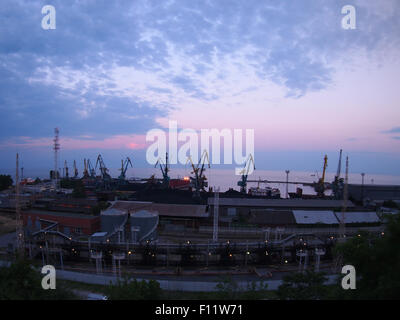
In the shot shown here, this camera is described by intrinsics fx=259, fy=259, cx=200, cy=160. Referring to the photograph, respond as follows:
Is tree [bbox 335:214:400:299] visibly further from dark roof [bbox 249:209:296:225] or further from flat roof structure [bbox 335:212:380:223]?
flat roof structure [bbox 335:212:380:223]

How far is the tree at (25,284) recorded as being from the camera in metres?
5.97

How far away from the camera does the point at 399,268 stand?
4.91m

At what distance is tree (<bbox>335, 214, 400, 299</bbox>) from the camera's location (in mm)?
5039

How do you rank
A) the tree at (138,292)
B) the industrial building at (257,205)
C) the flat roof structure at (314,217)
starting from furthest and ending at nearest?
the industrial building at (257,205), the flat roof structure at (314,217), the tree at (138,292)

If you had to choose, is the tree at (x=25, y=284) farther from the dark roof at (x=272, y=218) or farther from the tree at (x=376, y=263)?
the dark roof at (x=272, y=218)

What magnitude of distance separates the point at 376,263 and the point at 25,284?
7.95 metres

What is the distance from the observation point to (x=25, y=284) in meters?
6.13

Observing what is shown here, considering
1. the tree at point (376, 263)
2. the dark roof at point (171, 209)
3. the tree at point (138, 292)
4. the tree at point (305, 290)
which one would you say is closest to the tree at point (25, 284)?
the tree at point (138, 292)

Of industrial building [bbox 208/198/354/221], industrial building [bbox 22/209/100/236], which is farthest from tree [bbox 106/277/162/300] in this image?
industrial building [bbox 208/198/354/221]

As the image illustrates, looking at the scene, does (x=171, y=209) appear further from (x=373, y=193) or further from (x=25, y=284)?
(x=373, y=193)

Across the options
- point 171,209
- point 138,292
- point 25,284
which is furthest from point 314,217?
point 25,284

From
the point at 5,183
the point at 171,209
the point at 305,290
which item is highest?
the point at 5,183

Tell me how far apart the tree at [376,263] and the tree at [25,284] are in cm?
661
